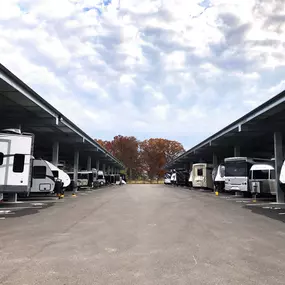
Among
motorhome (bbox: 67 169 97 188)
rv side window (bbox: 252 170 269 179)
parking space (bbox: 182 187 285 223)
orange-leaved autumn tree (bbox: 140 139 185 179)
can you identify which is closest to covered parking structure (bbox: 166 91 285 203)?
A: parking space (bbox: 182 187 285 223)

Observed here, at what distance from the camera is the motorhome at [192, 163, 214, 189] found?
3869cm

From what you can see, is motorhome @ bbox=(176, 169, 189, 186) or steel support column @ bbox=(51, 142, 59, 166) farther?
motorhome @ bbox=(176, 169, 189, 186)

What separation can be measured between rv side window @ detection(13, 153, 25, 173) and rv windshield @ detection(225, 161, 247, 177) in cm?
1662

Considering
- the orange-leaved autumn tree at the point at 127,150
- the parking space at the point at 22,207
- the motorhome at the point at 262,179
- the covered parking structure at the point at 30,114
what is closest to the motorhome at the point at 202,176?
the motorhome at the point at 262,179

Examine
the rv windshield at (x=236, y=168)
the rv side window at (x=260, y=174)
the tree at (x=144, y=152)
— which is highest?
the tree at (x=144, y=152)

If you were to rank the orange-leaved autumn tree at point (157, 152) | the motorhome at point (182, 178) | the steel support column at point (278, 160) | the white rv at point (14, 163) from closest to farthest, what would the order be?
the white rv at point (14, 163) → the steel support column at point (278, 160) → the motorhome at point (182, 178) → the orange-leaved autumn tree at point (157, 152)

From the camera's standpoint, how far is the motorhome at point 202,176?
38688 mm

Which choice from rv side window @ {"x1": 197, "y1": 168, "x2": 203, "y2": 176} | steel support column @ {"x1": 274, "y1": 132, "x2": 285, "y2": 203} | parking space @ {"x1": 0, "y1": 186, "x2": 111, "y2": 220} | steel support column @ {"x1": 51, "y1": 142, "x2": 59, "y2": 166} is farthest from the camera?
rv side window @ {"x1": 197, "y1": 168, "x2": 203, "y2": 176}

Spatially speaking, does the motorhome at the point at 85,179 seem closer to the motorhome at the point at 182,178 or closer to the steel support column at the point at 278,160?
the motorhome at the point at 182,178

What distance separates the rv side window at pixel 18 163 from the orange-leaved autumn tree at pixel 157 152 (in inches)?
3018

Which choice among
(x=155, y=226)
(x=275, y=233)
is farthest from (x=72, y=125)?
(x=275, y=233)

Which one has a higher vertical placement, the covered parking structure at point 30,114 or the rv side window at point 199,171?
the covered parking structure at point 30,114

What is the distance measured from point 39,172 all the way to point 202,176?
2119 centimetres

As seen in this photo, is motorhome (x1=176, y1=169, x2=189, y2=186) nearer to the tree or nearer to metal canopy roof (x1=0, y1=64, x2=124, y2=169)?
metal canopy roof (x1=0, y1=64, x2=124, y2=169)
